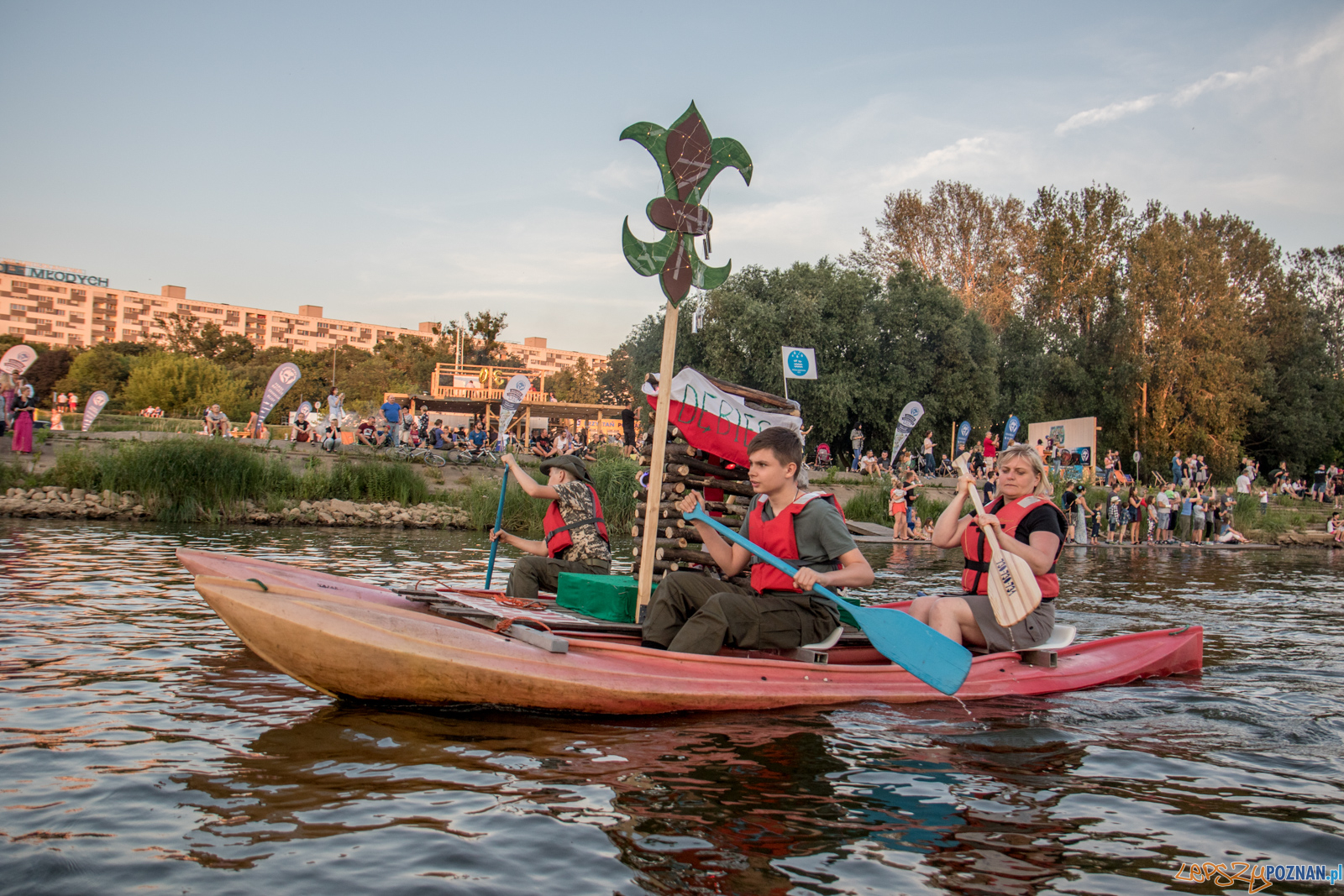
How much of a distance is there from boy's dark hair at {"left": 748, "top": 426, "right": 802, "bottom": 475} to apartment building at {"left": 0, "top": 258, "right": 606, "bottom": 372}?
10972 centimetres

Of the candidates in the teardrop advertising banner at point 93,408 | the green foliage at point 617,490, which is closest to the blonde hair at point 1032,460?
the green foliage at point 617,490

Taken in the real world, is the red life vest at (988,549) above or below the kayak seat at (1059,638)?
above

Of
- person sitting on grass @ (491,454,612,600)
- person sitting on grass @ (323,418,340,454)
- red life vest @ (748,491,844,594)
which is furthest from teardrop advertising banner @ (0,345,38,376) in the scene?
red life vest @ (748,491,844,594)

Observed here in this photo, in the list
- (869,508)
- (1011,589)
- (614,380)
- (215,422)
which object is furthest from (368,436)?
(614,380)

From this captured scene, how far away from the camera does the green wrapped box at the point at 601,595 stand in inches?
253

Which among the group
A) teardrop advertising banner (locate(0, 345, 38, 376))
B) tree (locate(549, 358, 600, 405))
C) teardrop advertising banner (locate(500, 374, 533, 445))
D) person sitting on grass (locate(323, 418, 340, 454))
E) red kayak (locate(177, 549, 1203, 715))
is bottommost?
red kayak (locate(177, 549, 1203, 715))

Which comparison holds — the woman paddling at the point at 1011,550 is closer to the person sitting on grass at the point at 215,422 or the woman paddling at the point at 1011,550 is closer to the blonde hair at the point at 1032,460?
the blonde hair at the point at 1032,460

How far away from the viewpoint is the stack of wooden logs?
7082 mm

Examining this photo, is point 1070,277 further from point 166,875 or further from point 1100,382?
point 166,875

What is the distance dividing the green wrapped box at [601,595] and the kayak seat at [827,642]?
Answer: 4.35ft

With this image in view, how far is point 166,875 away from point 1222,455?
1680 inches

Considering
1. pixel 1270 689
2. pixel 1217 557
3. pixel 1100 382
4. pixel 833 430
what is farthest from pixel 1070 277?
pixel 1270 689

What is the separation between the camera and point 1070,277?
42188 mm

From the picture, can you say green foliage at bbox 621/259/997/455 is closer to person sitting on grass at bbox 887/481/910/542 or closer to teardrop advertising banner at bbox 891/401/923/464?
teardrop advertising banner at bbox 891/401/923/464
